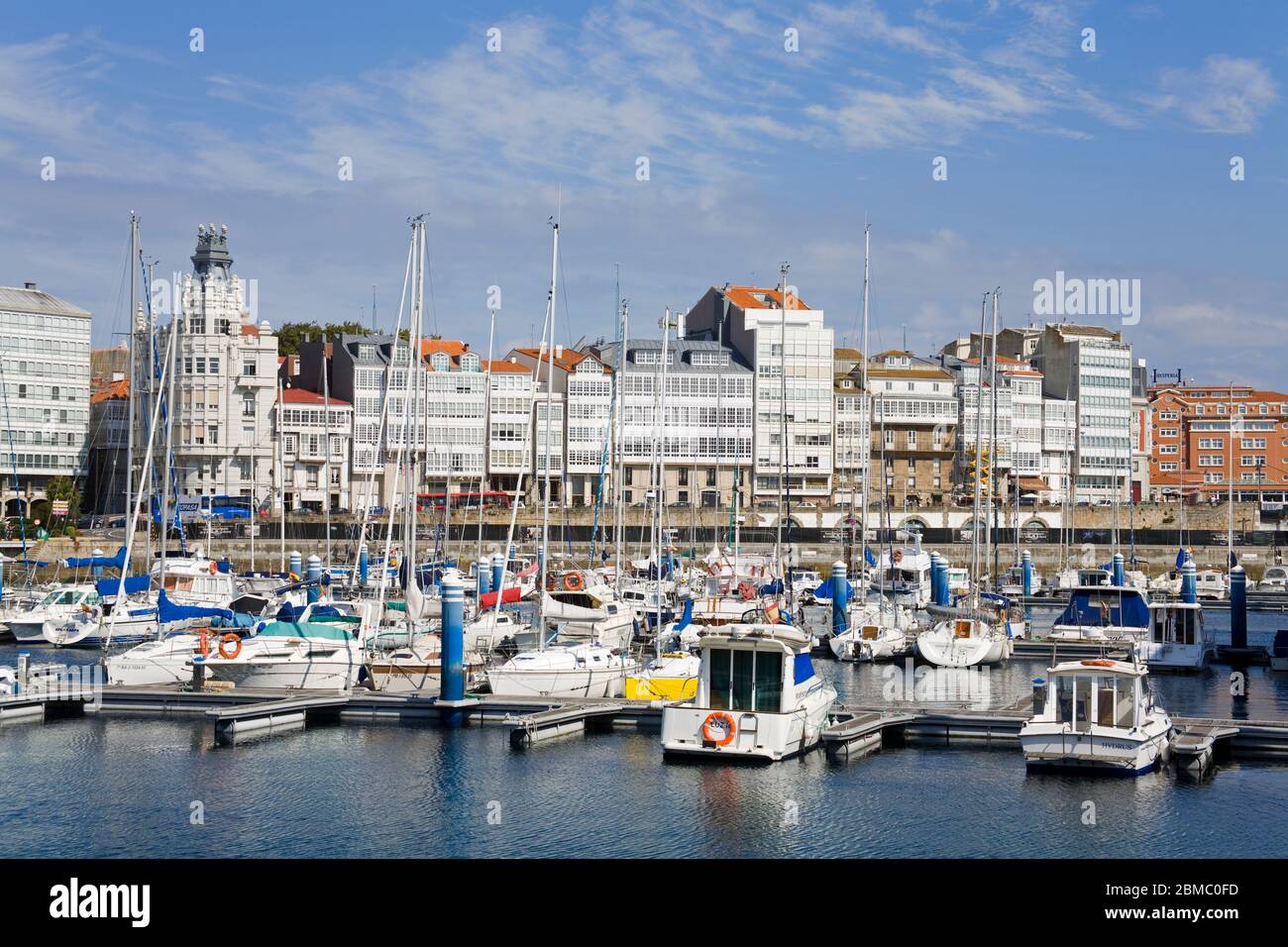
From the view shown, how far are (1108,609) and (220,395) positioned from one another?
69990 millimetres

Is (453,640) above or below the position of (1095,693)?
above

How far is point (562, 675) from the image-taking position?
1499 inches

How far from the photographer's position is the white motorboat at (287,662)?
126 feet

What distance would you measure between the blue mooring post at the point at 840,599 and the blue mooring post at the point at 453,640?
2018 cm

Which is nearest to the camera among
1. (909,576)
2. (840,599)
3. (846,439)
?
(840,599)

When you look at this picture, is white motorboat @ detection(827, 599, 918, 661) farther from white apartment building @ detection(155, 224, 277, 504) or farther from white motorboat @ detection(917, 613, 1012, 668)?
white apartment building @ detection(155, 224, 277, 504)

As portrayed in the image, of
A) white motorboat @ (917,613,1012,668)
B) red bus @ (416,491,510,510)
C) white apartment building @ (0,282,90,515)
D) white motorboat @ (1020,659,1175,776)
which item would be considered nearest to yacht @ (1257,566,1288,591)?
white motorboat @ (917,613,1012,668)

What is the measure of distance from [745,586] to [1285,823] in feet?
112

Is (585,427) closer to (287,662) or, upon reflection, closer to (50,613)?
(50,613)

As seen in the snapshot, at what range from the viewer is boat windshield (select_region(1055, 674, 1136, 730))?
29.7 m

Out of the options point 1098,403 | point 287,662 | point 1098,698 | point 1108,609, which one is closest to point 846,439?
point 1098,403

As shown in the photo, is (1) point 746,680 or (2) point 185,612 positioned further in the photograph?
(2) point 185,612
